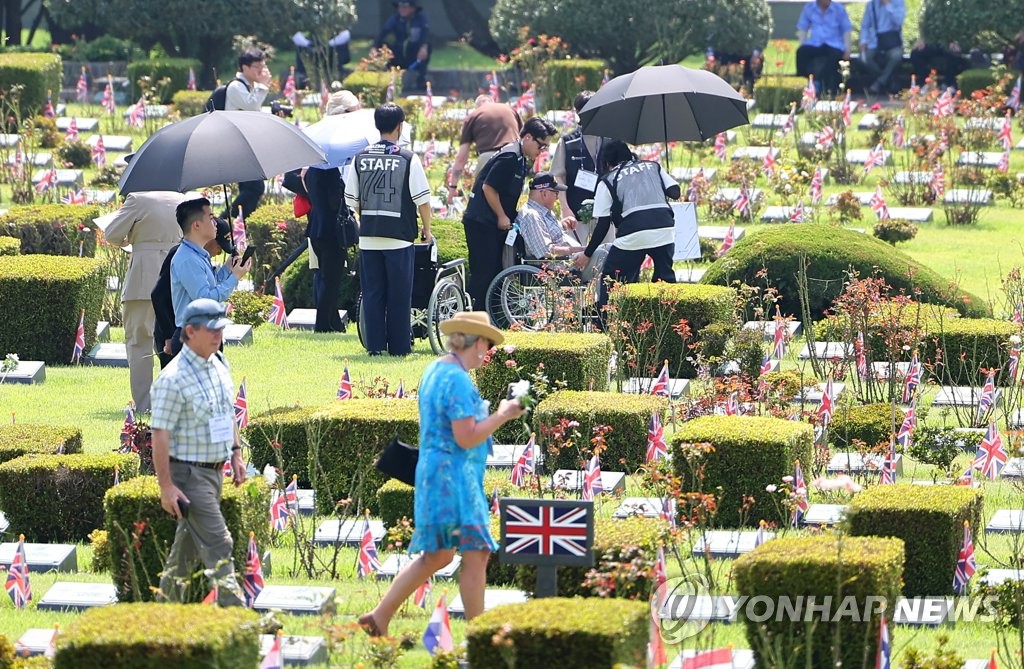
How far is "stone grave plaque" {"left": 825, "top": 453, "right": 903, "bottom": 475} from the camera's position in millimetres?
11852

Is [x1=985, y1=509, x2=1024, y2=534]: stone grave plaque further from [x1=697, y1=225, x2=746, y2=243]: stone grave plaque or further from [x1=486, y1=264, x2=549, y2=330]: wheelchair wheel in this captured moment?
[x1=697, y1=225, x2=746, y2=243]: stone grave plaque

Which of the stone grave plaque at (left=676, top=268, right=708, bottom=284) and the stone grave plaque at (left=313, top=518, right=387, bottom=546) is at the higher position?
the stone grave plaque at (left=676, top=268, right=708, bottom=284)

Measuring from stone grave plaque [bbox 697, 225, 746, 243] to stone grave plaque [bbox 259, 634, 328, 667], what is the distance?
425 inches

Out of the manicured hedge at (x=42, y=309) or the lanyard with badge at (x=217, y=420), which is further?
the manicured hedge at (x=42, y=309)

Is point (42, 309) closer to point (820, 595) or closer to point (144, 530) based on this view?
point (144, 530)

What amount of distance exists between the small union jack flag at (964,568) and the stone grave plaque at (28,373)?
7.24m

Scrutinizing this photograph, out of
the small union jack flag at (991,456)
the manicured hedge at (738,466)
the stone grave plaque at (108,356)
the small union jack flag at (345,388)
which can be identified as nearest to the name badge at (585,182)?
the stone grave plaque at (108,356)

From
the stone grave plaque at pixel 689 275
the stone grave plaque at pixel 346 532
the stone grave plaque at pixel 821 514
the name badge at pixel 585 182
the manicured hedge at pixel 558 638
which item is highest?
the name badge at pixel 585 182

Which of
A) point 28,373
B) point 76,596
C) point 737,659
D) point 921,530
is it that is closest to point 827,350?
point 921,530

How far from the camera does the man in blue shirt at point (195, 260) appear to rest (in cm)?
1075

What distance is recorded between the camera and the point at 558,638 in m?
7.52

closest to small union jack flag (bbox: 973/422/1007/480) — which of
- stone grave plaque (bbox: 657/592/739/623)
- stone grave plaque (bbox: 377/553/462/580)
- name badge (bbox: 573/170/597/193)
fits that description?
stone grave plaque (bbox: 657/592/739/623)

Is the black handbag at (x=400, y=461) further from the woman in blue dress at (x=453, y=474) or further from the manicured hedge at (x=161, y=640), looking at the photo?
the manicured hedge at (x=161, y=640)

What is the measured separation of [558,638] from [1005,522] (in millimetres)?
4147
